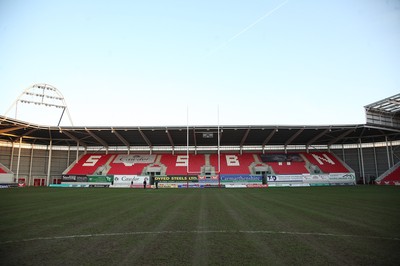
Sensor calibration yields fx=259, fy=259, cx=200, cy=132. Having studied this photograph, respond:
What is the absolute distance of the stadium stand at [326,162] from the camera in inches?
1785

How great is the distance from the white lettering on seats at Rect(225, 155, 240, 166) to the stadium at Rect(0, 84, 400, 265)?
194 mm

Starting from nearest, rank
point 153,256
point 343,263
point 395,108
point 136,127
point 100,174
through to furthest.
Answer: point 343,263
point 153,256
point 395,108
point 136,127
point 100,174

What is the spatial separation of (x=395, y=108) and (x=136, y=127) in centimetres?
3755

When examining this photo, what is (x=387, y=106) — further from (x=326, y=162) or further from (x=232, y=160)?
(x=232, y=160)

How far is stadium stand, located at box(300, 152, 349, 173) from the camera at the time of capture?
45344 millimetres

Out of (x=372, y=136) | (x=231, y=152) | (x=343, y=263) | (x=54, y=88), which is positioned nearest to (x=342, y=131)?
(x=372, y=136)

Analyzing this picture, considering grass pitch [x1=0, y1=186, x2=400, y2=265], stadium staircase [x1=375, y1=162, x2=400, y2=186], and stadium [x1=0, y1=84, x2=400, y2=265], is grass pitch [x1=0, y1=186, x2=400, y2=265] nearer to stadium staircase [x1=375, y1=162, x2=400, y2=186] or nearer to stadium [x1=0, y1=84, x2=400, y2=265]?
stadium [x1=0, y1=84, x2=400, y2=265]

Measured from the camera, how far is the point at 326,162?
47.7 meters

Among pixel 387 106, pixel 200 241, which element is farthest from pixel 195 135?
pixel 200 241

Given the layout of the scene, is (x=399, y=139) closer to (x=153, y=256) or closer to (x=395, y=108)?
(x=395, y=108)

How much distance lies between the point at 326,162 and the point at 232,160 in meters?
17.2

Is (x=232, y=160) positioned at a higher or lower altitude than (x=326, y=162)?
higher

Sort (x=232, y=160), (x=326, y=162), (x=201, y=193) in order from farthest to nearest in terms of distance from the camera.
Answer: (x=232, y=160) → (x=326, y=162) → (x=201, y=193)

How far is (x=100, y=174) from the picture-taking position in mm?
45281
